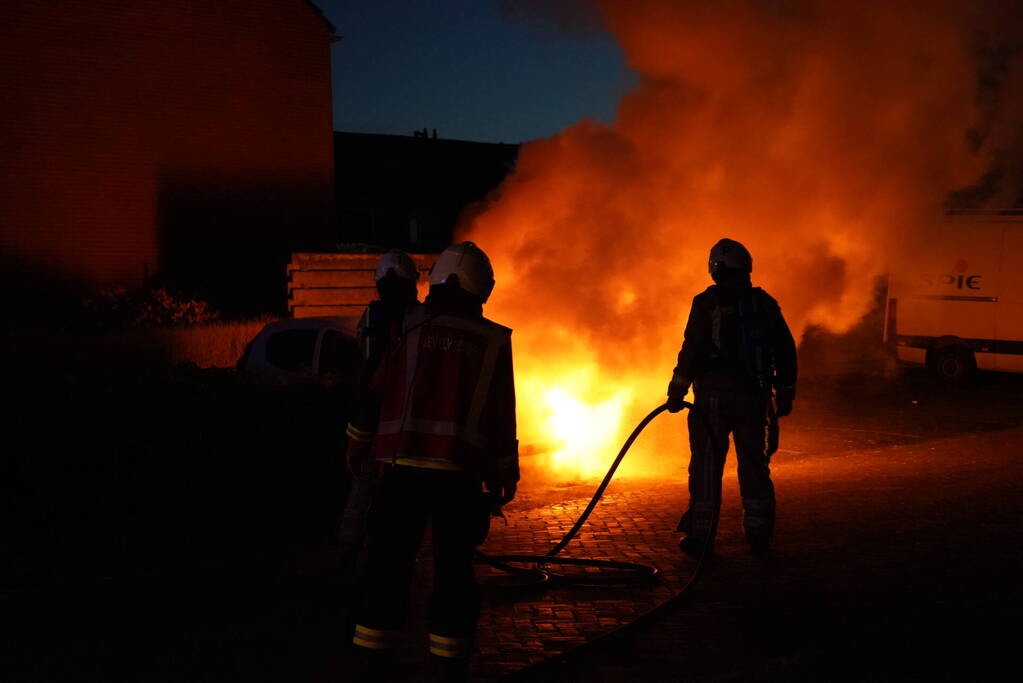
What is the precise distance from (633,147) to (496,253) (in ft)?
5.74

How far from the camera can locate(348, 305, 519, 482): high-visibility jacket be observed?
4.34 metres

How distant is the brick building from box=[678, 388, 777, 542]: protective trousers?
1746 centimetres

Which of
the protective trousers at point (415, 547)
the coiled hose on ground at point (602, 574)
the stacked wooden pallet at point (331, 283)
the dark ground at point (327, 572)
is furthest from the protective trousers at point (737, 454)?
the stacked wooden pallet at point (331, 283)

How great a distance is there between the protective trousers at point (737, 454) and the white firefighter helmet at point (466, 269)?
97.2 inches

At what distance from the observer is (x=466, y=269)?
15.0 ft

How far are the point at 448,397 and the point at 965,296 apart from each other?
14349mm

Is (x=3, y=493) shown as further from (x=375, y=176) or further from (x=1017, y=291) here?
(x=375, y=176)

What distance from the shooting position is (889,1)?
10117mm

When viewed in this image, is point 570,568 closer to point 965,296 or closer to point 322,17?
point 965,296

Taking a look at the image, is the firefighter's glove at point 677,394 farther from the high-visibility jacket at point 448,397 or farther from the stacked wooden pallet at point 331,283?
the stacked wooden pallet at point 331,283

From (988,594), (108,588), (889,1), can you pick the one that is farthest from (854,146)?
(108,588)

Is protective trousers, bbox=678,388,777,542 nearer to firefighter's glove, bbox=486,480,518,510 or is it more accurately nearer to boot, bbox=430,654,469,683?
firefighter's glove, bbox=486,480,518,510

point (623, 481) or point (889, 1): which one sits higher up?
point (889, 1)

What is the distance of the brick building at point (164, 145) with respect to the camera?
21219mm
